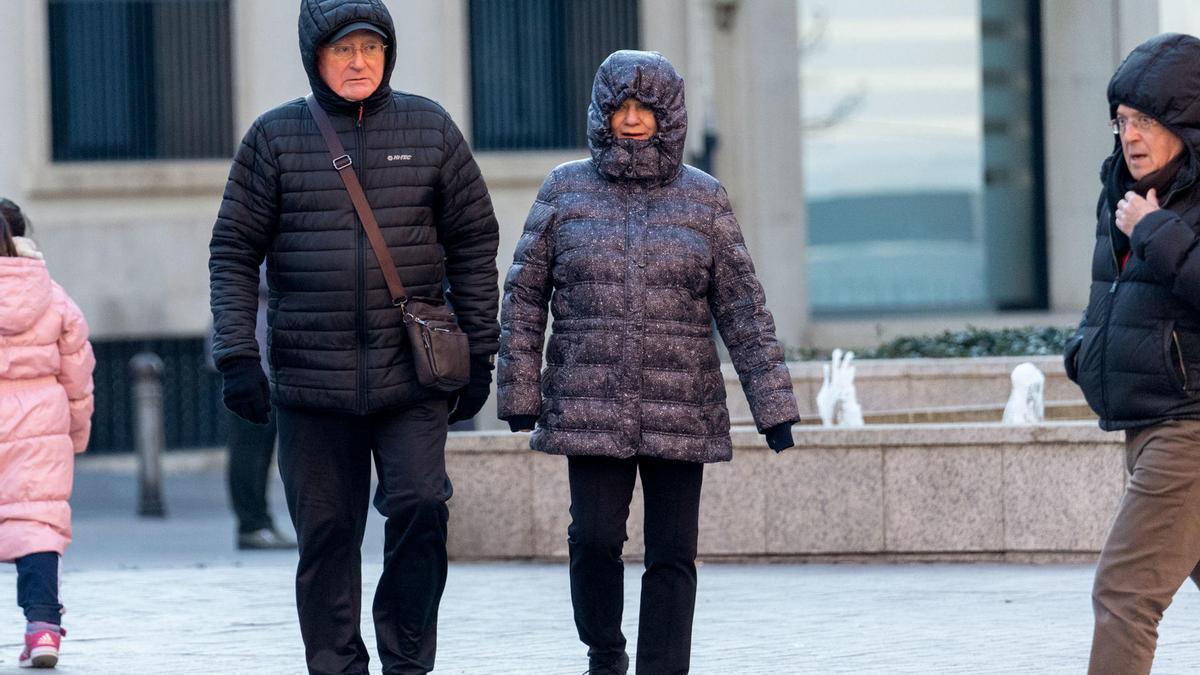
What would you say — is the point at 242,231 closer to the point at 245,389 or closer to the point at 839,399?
the point at 245,389

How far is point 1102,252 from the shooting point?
214 inches

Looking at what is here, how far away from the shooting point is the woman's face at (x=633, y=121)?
6.02 meters

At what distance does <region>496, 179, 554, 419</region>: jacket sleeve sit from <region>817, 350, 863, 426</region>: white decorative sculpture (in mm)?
5126

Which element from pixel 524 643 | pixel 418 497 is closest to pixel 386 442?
pixel 418 497

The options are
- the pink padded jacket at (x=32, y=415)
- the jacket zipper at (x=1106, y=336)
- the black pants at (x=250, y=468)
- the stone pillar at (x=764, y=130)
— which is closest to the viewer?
the jacket zipper at (x=1106, y=336)

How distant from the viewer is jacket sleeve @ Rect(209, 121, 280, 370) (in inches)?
238

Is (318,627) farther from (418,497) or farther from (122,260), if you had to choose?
(122,260)

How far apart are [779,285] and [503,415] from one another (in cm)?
1320

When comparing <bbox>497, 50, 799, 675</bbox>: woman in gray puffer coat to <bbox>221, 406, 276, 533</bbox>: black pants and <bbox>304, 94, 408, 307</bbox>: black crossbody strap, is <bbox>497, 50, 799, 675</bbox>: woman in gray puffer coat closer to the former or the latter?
<bbox>304, 94, 408, 307</bbox>: black crossbody strap

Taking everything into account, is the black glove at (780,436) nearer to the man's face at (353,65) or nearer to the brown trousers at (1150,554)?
the brown trousers at (1150,554)

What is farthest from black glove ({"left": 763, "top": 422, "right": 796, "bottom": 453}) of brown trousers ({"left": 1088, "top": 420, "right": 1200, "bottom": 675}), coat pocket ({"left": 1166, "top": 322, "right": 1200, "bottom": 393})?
coat pocket ({"left": 1166, "top": 322, "right": 1200, "bottom": 393})

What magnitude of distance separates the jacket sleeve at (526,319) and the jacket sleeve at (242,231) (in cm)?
71

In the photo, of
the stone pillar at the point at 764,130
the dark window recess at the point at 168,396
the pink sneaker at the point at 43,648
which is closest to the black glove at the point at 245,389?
the pink sneaker at the point at 43,648

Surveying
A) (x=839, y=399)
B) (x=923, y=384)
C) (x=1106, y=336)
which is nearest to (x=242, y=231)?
(x=1106, y=336)
